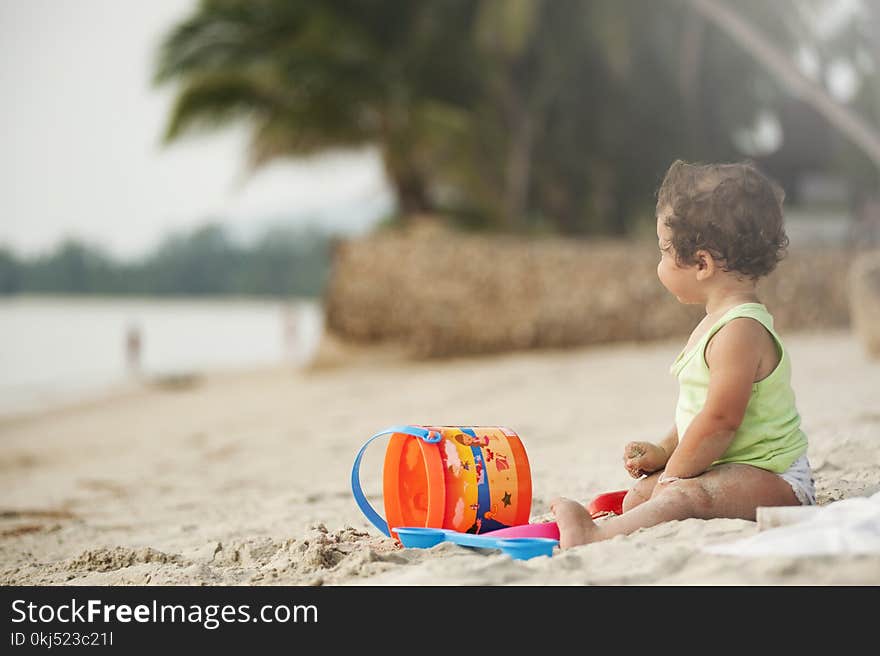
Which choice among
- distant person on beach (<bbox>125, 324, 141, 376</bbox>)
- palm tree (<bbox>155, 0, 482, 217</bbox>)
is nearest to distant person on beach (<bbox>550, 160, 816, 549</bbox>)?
palm tree (<bbox>155, 0, 482, 217</bbox>)

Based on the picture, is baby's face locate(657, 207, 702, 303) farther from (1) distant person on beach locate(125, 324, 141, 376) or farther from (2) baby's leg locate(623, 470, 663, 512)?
(1) distant person on beach locate(125, 324, 141, 376)

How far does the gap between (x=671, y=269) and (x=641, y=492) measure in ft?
2.00

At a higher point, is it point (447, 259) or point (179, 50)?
point (179, 50)

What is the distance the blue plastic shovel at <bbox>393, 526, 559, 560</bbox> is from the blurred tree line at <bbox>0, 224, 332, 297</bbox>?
123ft

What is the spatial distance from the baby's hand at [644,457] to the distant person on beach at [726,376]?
0.13m

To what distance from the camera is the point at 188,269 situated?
41.9m

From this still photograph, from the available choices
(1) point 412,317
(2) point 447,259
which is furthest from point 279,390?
(2) point 447,259

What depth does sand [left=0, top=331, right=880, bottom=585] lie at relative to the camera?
2.04m

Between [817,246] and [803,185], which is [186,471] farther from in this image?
[803,185]

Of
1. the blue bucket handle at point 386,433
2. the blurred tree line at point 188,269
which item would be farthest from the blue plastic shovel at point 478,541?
the blurred tree line at point 188,269

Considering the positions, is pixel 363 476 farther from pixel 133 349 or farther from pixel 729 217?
pixel 133 349

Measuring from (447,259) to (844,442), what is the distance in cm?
843

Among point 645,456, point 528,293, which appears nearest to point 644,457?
point 645,456
